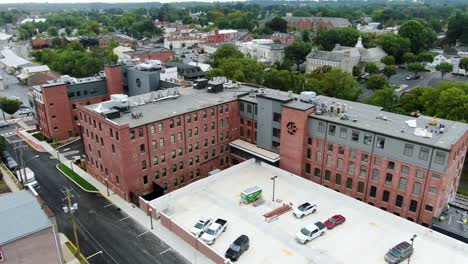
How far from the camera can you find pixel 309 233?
43.5 metres

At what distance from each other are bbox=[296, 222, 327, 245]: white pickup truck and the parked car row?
6691mm

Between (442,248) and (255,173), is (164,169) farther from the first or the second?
(442,248)

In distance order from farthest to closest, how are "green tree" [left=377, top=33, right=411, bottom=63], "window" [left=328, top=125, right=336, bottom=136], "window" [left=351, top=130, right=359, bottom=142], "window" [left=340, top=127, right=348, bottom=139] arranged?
"green tree" [left=377, top=33, right=411, bottom=63] → "window" [left=328, top=125, right=336, bottom=136] → "window" [left=340, top=127, right=348, bottom=139] → "window" [left=351, top=130, right=359, bottom=142]

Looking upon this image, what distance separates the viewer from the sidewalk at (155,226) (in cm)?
4488

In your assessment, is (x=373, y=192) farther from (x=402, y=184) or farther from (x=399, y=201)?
(x=402, y=184)

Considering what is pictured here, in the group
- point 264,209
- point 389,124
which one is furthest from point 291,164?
point 389,124

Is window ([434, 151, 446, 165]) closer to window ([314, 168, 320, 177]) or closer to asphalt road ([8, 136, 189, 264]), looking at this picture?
window ([314, 168, 320, 177])

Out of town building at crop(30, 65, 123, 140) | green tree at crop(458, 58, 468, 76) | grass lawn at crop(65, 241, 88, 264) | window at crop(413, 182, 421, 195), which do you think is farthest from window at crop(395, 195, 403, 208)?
green tree at crop(458, 58, 468, 76)

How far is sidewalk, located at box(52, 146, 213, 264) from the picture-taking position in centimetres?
4488

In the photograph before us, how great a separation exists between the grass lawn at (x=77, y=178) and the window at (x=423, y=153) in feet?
173

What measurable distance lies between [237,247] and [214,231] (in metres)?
4.41

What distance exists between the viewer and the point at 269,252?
139 feet

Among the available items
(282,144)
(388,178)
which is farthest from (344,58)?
(388,178)

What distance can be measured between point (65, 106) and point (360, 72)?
394 ft
